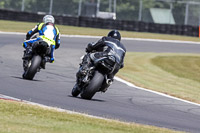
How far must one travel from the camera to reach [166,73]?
64.4 ft

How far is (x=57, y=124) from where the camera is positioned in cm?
703

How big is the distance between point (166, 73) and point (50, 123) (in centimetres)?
1291

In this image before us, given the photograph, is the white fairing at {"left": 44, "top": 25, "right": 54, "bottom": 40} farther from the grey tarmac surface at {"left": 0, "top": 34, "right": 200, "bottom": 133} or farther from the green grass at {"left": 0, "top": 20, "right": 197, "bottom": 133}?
the green grass at {"left": 0, "top": 20, "right": 197, "bottom": 133}

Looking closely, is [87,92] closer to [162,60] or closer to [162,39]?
[162,60]

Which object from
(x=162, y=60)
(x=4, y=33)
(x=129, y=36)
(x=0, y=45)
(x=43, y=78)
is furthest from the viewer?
(x=129, y=36)

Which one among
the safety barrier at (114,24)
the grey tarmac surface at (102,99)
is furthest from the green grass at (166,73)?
the safety barrier at (114,24)

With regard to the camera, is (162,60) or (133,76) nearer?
(133,76)

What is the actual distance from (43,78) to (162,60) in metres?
10.8

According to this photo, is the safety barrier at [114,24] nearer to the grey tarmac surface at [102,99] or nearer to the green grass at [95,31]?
the green grass at [95,31]

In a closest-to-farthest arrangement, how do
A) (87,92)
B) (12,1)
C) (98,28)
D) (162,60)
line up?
(87,92) → (162,60) → (98,28) → (12,1)

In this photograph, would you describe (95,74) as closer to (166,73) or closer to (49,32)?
(49,32)

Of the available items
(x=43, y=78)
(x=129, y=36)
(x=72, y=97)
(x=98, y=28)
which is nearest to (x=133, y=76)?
(x=43, y=78)

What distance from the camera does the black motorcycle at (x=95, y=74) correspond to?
→ 33.9 ft

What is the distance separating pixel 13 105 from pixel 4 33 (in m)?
21.0
